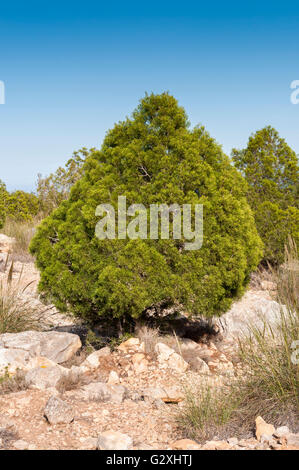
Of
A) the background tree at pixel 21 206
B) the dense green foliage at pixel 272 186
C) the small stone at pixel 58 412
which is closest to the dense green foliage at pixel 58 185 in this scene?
the background tree at pixel 21 206

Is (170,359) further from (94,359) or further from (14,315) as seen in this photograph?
(14,315)

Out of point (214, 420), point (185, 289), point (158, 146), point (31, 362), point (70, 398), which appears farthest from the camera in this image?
point (158, 146)

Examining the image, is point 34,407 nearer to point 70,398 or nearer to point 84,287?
point 70,398

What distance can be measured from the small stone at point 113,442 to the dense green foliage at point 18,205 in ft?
43.6

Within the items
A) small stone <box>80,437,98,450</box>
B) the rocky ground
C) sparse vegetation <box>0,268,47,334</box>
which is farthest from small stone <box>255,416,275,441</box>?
sparse vegetation <box>0,268,47,334</box>

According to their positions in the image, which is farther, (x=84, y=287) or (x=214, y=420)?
(x=84, y=287)

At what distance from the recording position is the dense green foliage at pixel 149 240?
5.20m

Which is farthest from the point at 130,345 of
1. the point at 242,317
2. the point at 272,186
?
the point at 272,186

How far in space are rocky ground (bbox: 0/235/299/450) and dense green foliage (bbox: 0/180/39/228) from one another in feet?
34.4

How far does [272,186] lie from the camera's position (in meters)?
10.1

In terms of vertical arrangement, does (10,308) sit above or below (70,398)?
above
